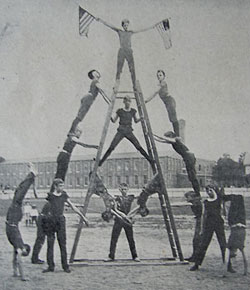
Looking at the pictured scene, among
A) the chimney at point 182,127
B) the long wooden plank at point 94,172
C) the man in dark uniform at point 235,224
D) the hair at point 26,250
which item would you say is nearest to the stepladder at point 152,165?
the long wooden plank at point 94,172

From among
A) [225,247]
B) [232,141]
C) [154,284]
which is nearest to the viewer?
[154,284]

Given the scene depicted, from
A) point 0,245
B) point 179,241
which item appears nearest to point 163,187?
point 179,241

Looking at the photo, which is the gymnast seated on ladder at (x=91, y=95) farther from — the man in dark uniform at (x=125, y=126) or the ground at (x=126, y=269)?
the ground at (x=126, y=269)

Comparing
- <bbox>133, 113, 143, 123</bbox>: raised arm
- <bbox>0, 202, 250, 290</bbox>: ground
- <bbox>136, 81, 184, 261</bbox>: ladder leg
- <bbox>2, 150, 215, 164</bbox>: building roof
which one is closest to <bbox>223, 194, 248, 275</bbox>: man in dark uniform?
<bbox>0, 202, 250, 290</bbox>: ground

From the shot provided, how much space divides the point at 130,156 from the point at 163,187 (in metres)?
0.69

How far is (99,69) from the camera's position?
3.90 meters

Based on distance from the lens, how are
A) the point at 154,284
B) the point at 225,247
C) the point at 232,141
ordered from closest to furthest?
1. the point at 154,284
2. the point at 225,247
3. the point at 232,141

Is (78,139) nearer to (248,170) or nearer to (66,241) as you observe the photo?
(66,241)

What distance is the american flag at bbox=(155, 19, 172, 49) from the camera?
3936mm

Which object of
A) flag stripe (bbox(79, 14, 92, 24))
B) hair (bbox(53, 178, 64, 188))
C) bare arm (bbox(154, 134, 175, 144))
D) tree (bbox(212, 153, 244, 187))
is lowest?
hair (bbox(53, 178, 64, 188))

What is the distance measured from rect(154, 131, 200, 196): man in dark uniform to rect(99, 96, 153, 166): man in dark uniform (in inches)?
12.9

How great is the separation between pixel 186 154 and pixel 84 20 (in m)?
1.82

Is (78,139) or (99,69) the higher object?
(99,69)

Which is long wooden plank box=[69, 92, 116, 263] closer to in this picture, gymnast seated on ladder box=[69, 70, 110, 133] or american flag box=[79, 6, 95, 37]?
gymnast seated on ladder box=[69, 70, 110, 133]
